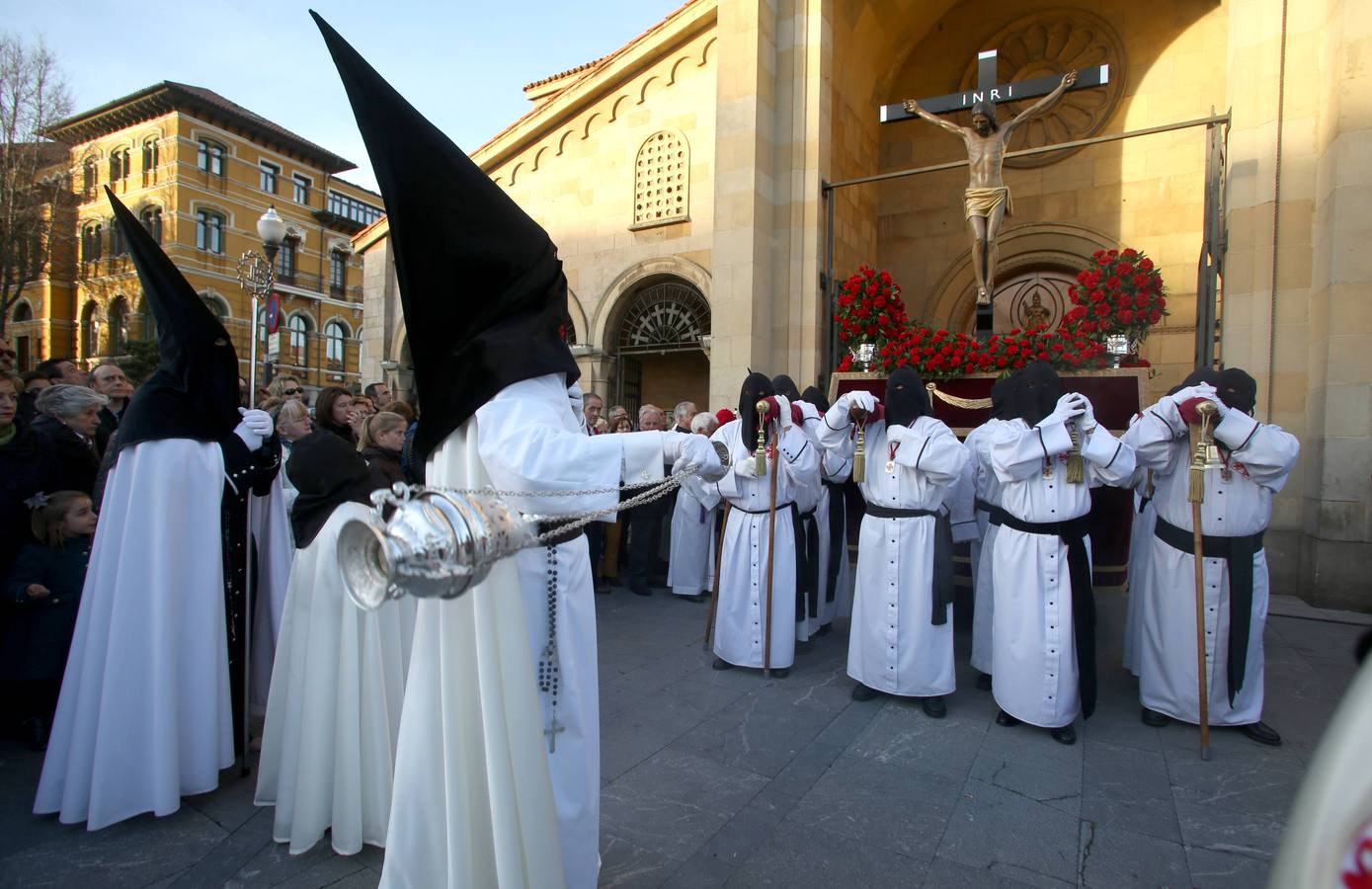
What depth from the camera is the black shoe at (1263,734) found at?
404 centimetres

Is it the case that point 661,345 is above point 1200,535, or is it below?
above

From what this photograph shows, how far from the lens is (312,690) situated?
9.86 ft

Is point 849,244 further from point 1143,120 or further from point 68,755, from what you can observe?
point 68,755

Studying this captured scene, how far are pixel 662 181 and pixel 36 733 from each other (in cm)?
1061

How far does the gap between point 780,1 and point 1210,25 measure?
18.9ft

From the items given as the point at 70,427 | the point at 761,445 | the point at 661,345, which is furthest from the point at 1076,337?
the point at 70,427

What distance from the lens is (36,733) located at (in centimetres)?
401

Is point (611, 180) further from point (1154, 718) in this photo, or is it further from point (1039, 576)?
point (1154, 718)

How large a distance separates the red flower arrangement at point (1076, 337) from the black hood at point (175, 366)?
5345mm

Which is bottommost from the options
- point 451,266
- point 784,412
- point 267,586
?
point 267,586

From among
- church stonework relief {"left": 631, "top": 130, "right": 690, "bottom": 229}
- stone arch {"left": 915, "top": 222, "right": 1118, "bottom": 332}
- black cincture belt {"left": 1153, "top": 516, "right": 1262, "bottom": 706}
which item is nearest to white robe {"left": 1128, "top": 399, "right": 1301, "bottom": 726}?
black cincture belt {"left": 1153, "top": 516, "right": 1262, "bottom": 706}

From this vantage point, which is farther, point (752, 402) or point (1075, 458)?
point (752, 402)

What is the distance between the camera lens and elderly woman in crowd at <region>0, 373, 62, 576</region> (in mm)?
4035

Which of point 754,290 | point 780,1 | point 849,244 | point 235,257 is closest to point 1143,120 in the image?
Answer: point 849,244
